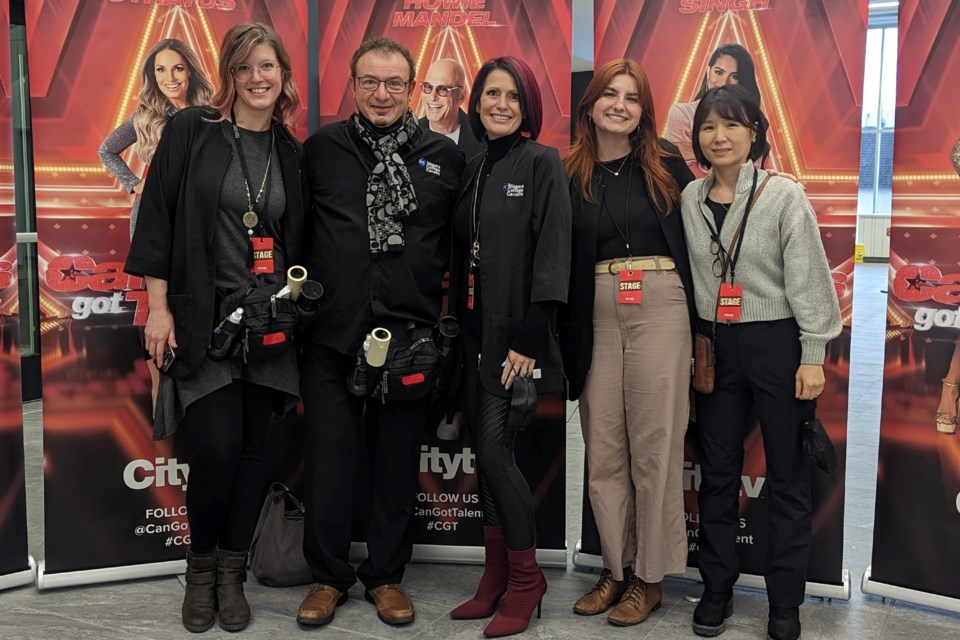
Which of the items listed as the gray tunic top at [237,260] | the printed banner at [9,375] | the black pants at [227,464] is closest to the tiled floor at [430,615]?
the printed banner at [9,375]

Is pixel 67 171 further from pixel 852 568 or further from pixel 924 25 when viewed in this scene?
pixel 852 568

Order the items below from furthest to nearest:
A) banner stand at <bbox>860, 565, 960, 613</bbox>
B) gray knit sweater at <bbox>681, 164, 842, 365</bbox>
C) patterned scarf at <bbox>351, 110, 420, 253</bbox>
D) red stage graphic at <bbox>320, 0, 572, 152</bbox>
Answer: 1. red stage graphic at <bbox>320, 0, 572, 152</bbox>
2. banner stand at <bbox>860, 565, 960, 613</bbox>
3. patterned scarf at <bbox>351, 110, 420, 253</bbox>
4. gray knit sweater at <bbox>681, 164, 842, 365</bbox>

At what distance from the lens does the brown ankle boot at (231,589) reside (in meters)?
2.72

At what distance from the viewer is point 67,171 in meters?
2.95

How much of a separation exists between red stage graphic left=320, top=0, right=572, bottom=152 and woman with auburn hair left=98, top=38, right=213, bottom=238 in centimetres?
46

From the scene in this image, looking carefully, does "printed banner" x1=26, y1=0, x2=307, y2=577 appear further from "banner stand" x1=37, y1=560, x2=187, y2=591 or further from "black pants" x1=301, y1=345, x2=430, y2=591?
"black pants" x1=301, y1=345, x2=430, y2=591

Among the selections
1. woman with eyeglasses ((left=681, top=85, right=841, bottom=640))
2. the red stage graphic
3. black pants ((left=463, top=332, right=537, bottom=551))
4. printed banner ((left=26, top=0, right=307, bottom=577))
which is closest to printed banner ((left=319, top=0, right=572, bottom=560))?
the red stage graphic

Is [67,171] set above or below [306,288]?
above

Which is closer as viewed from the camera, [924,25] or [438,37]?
[924,25]

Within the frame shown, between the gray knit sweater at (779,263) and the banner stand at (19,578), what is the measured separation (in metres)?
2.43

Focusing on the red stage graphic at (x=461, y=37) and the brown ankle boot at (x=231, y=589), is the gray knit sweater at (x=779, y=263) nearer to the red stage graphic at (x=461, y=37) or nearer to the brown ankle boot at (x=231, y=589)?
the red stage graphic at (x=461, y=37)

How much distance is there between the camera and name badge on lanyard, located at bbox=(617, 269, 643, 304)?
2631 mm

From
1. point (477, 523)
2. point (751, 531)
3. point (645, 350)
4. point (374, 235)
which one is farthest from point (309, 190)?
point (751, 531)

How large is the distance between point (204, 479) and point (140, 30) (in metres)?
1.50
